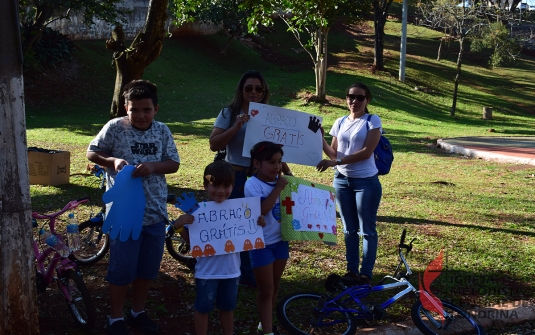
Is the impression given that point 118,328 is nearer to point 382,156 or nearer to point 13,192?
point 13,192

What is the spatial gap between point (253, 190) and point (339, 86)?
27.5m

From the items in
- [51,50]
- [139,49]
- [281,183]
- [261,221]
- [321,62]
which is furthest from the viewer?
[321,62]

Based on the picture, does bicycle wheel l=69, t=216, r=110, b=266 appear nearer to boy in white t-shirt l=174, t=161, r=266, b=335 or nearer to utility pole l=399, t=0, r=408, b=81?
boy in white t-shirt l=174, t=161, r=266, b=335

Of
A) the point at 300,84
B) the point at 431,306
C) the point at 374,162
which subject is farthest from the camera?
the point at 300,84

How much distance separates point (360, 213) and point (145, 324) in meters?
1.96

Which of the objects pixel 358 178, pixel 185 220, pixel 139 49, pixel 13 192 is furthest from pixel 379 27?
pixel 13 192

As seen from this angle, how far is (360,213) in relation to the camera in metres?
5.02

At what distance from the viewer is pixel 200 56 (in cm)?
3600

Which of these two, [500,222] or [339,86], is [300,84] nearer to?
[339,86]

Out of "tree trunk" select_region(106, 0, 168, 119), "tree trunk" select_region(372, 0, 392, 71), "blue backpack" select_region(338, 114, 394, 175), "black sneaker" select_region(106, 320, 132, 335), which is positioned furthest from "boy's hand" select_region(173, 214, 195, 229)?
"tree trunk" select_region(372, 0, 392, 71)

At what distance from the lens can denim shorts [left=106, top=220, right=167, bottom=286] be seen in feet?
13.0

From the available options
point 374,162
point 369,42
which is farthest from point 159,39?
point 369,42

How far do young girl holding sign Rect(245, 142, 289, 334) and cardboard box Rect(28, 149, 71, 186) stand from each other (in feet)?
20.1

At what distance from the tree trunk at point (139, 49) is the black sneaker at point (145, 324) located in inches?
206
